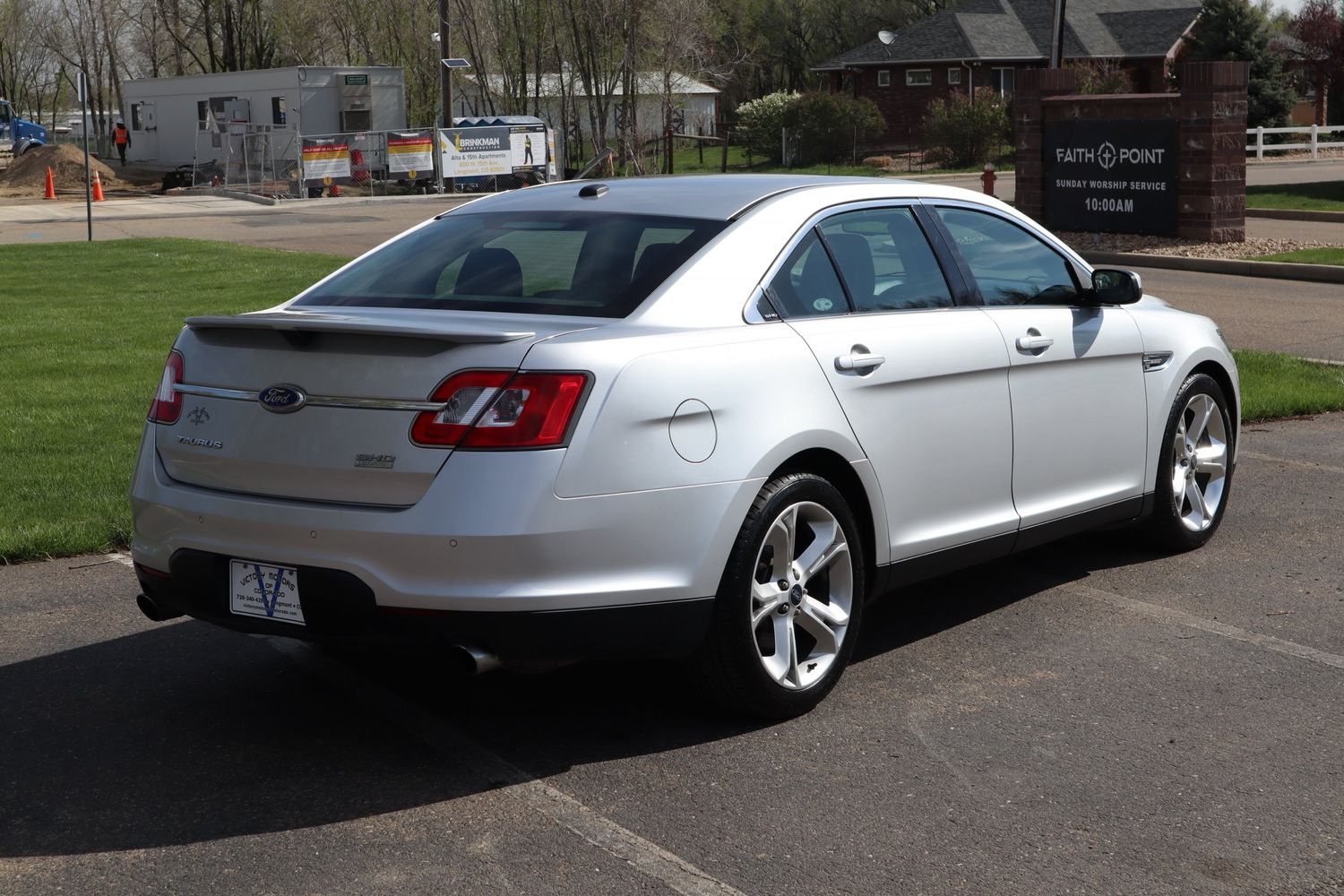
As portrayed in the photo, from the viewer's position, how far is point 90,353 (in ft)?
41.8

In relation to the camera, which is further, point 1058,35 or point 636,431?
point 1058,35

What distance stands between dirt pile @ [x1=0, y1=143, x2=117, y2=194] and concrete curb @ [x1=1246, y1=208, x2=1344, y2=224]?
34.2m

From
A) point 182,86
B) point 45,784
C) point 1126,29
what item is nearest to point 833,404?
point 45,784

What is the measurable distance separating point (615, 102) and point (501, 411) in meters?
64.3

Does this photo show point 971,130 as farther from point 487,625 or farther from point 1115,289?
point 487,625

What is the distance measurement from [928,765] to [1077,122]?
20.5 metres

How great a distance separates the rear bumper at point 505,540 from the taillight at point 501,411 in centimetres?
5

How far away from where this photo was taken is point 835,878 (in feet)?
11.8

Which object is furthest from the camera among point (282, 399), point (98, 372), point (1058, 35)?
point (1058, 35)

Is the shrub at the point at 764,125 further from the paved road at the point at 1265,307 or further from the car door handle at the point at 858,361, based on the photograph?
the car door handle at the point at 858,361

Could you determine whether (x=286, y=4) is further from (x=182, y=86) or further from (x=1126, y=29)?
(x=1126, y=29)

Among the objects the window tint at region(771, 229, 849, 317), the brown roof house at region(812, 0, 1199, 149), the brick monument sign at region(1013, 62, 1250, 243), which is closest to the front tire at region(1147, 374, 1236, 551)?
the window tint at region(771, 229, 849, 317)

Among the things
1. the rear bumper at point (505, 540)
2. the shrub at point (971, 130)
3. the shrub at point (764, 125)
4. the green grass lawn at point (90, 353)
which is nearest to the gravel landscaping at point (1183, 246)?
the green grass lawn at point (90, 353)

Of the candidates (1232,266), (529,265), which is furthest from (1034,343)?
(1232,266)
